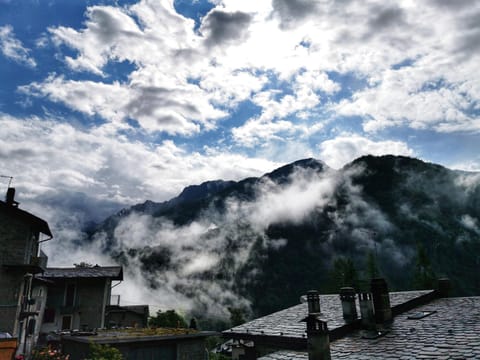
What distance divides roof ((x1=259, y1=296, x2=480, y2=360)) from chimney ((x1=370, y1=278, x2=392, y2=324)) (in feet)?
1.37

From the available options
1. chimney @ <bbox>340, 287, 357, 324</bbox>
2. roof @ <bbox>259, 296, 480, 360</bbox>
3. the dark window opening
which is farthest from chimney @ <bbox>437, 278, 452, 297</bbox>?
the dark window opening

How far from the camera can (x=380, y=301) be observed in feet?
47.3

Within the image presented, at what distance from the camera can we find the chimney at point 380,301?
14.3m

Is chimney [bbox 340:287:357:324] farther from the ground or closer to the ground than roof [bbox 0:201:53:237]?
closer to the ground

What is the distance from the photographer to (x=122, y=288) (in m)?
107

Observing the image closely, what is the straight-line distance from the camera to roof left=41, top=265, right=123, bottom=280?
124ft

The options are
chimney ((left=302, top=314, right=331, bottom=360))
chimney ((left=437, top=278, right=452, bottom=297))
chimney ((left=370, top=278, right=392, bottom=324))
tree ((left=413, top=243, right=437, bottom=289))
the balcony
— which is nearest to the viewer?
chimney ((left=302, top=314, right=331, bottom=360))

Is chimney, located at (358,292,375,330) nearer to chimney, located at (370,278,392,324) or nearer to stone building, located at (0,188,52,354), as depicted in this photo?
chimney, located at (370,278,392,324)

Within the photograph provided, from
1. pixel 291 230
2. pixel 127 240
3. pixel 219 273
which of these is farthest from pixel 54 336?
pixel 127 240

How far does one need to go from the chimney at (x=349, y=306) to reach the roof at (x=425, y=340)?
70 centimetres

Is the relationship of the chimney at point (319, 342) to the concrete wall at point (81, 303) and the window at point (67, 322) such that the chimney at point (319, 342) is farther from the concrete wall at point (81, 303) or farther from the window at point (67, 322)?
the window at point (67, 322)

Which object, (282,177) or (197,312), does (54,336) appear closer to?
(197,312)

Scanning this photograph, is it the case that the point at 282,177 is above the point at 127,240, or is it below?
above

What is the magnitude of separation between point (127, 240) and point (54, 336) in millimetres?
110367
